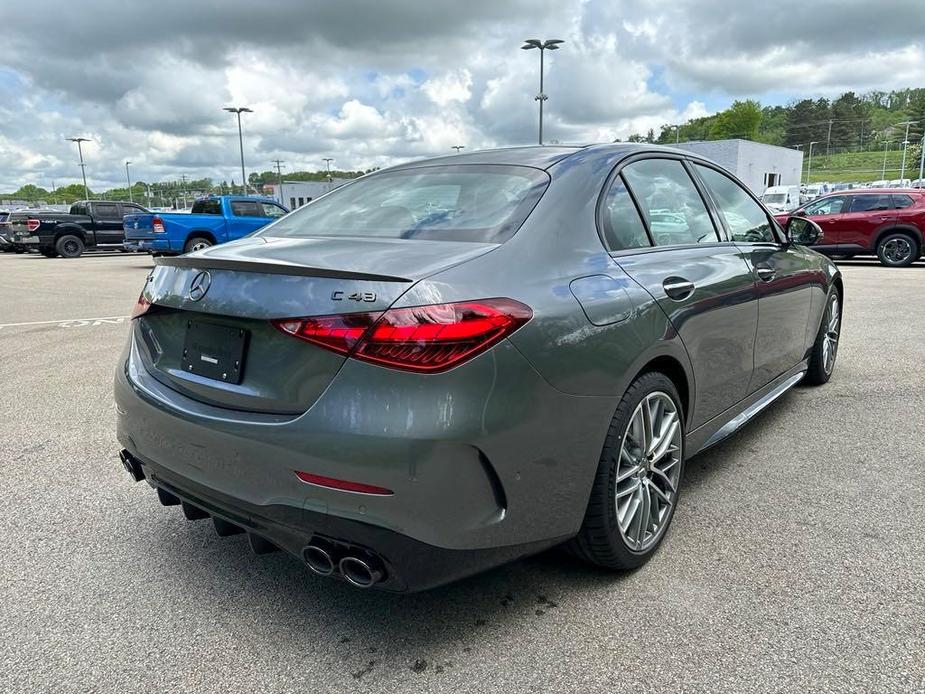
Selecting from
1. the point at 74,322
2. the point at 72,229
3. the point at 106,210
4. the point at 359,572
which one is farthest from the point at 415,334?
the point at 106,210

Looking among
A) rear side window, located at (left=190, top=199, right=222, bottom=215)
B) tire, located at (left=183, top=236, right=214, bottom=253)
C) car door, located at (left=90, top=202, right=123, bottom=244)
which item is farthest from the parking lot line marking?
car door, located at (left=90, top=202, right=123, bottom=244)

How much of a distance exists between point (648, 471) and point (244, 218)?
15906 mm

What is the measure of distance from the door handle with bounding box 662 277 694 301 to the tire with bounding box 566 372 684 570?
0.34m

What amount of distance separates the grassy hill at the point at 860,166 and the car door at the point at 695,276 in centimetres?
13214

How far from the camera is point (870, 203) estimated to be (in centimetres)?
1550

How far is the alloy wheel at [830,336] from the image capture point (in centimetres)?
498

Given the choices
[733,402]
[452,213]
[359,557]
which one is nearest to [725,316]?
[733,402]

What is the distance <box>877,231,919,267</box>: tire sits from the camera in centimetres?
1502

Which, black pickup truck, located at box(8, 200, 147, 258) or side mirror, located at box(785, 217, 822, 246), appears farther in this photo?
black pickup truck, located at box(8, 200, 147, 258)

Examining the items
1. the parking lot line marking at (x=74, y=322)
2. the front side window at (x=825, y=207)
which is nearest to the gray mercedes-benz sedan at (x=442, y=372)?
the parking lot line marking at (x=74, y=322)

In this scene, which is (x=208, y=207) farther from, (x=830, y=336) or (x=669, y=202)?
(x=669, y=202)

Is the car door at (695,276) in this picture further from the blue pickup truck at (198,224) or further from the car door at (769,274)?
the blue pickup truck at (198,224)

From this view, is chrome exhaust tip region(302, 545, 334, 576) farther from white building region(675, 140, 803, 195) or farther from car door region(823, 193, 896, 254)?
white building region(675, 140, 803, 195)

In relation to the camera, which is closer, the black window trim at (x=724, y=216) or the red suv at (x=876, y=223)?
the black window trim at (x=724, y=216)
